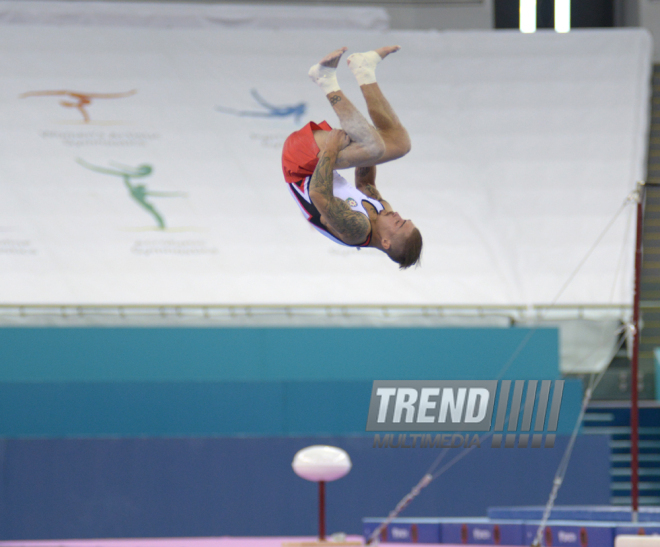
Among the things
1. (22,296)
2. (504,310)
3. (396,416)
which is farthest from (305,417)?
(22,296)

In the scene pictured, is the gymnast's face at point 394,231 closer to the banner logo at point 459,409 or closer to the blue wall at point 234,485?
the banner logo at point 459,409

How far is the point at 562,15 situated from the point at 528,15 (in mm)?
609

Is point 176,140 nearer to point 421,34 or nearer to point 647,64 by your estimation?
point 421,34

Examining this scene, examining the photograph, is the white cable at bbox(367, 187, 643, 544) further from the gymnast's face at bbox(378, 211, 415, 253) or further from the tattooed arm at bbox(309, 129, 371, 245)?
the tattooed arm at bbox(309, 129, 371, 245)

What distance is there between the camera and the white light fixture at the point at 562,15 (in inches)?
535

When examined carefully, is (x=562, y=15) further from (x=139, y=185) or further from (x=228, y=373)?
(x=228, y=373)

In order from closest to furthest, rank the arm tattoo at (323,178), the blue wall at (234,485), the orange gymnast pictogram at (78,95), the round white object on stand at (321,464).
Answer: the arm tattoo at (323,178), the round white object on stand at (321,464), the blue wall at (234,485), the orange gymnast pictogram at (78,95)

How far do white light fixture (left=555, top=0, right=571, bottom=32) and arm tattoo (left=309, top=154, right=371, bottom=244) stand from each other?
437 inches

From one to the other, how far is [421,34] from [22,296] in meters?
7.18

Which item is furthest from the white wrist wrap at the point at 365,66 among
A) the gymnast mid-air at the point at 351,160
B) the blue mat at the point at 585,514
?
Answer: the blue mat at the point at 585,514

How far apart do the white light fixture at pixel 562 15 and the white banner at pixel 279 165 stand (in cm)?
128

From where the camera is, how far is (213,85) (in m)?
12.1

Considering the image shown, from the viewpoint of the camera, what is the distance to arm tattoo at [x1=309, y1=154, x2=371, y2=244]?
3.65 m

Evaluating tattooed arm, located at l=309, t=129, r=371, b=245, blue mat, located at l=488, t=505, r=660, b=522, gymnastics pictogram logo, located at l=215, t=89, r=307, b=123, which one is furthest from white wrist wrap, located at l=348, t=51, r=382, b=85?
gymnastics pictogram logo, located at l=215, t=89, r=307, b=123
